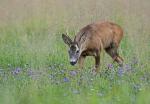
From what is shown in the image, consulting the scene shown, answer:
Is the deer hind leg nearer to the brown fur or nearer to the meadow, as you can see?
the brown fur

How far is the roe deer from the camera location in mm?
9516

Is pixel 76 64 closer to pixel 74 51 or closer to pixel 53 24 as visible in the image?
pixel 74 51

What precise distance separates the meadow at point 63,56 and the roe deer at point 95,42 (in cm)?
17

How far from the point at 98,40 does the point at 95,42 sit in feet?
0.36

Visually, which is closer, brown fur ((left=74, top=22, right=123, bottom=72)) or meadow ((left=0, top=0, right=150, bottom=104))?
meadow ((left=0, top=0, right=150, bottom=104))

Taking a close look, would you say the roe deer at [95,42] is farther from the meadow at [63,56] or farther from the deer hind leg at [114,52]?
the meadow at [63,56]

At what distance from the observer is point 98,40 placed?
10.2 metres

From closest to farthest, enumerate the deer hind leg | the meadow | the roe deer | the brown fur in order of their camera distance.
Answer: the meadow, the roe deer, the brown fur, the deer hind leg

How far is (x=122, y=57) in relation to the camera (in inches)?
411

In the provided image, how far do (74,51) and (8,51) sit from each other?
1.68 m

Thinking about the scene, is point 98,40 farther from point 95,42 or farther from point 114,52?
point 114,52

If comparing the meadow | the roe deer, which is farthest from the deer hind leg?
the meadow

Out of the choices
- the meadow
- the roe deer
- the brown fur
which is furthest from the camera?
the brown fur

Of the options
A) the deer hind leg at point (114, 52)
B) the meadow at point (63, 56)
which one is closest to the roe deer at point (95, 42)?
the deer hind leg at point (114, 52)
